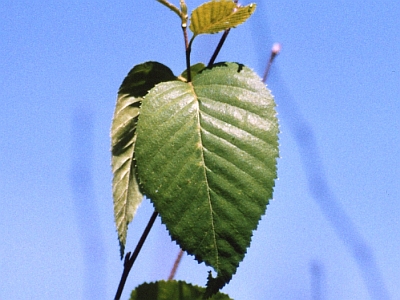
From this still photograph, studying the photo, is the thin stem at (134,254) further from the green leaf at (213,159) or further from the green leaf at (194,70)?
the green leaf at (194,70)

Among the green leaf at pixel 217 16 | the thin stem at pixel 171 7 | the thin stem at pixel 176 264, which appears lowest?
the thin stem at pixel 176 264

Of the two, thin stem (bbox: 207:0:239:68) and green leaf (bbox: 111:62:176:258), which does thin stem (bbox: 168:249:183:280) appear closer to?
green leaf (bbox: 111:62:176:258)

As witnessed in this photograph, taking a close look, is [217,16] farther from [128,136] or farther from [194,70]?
[128,136]

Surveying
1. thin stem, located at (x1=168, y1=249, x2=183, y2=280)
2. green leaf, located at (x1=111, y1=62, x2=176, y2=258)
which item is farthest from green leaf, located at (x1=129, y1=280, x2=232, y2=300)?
green leaf, located at (x1=111, y1=62, x2=176, y2=258)

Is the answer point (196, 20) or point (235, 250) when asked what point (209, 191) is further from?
point (196, 20)

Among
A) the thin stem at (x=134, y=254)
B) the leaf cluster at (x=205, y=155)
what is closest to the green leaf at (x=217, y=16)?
the leaf cluster at (x=205, y=155)
